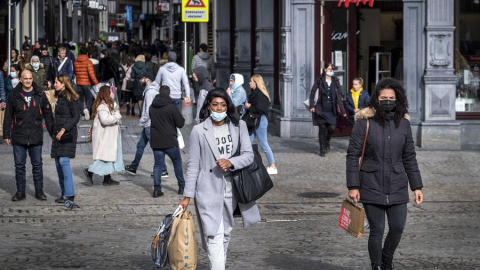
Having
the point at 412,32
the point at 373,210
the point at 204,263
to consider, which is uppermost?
the point at 412,32

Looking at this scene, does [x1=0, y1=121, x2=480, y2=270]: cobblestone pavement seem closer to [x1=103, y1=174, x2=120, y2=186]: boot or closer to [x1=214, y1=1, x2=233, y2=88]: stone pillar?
[x1=103, y1=174, x2=120, y2=186]: boot

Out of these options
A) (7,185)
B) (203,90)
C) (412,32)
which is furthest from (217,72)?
(7,185)

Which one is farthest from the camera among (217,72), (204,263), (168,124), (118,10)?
(118,10)

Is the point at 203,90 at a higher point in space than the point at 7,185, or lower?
higher

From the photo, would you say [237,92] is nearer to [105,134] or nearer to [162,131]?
[105,134]

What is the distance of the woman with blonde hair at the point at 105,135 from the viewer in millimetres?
15031

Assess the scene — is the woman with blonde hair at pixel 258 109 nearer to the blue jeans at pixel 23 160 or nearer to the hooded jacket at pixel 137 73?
the blue jeans at pixel 23 160

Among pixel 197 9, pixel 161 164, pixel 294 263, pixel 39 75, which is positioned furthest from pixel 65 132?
pixel 39 75

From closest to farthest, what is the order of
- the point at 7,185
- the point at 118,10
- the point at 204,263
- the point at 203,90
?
the point at 204,263
the point at 7,185
the point at 203,90
the point at 118,10

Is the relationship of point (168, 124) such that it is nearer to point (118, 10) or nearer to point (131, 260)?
point (131, 260)

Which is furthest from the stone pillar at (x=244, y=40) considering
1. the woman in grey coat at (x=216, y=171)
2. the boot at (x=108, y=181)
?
the woman in grey coat at (x=216, y=171)

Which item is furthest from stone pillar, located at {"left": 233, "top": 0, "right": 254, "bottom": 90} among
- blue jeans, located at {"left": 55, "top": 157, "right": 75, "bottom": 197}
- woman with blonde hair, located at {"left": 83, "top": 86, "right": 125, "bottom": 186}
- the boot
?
blue jeans, located at {"left": 55, "top": 157, "right": 75, "bottom": 197}

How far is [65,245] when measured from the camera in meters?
10.9

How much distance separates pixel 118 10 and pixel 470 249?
4464 inches
